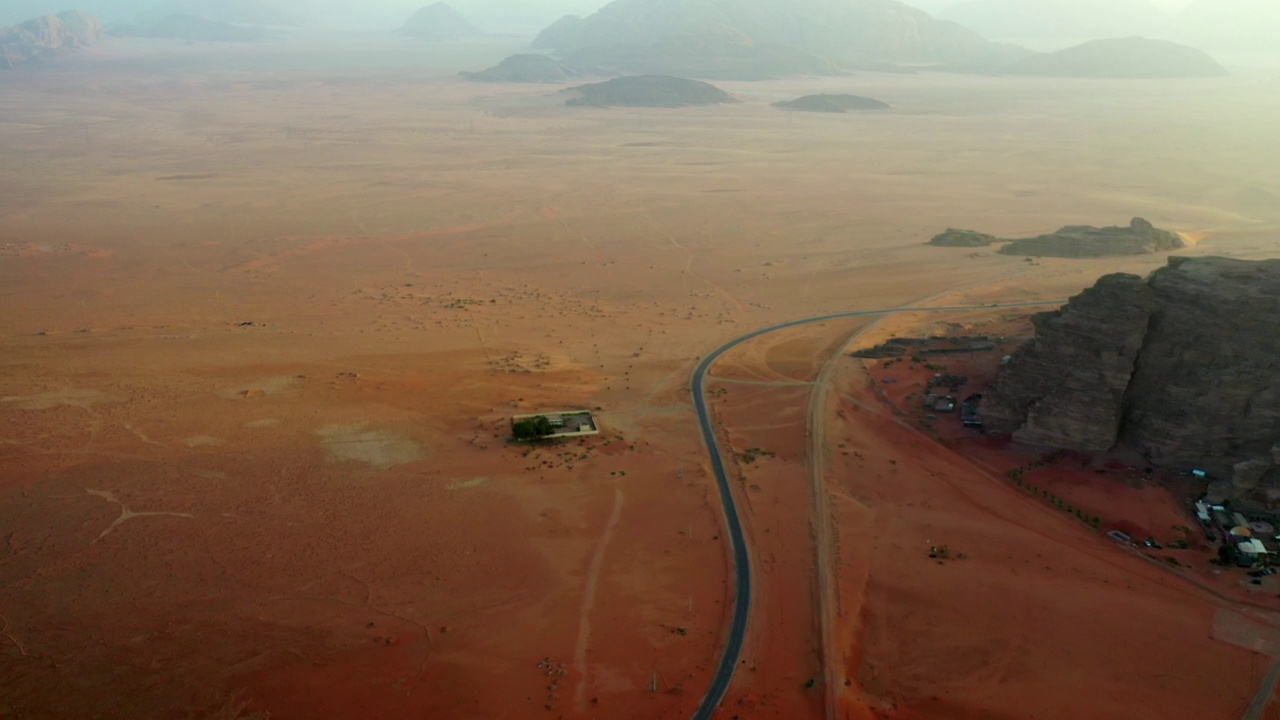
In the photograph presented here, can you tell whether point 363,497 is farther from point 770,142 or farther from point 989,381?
point 770,142

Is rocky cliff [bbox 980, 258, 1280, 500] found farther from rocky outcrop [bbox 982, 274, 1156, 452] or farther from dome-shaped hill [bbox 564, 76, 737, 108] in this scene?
dome-shaped hill [bbox 564, 76, 737, 108]

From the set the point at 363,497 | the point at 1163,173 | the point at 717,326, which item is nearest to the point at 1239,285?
the point at 717,326

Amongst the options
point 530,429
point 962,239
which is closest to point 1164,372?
point 530,429

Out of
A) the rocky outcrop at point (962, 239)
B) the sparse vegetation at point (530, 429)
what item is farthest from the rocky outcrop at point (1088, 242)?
the sparse vegetation at point (530, 429)

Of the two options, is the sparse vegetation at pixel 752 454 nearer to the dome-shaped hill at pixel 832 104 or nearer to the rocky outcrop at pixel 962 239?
the rocky outcrop at pixel 962 239

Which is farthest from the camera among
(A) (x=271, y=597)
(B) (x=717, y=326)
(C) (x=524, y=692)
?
(B) (x=717, y=326)
